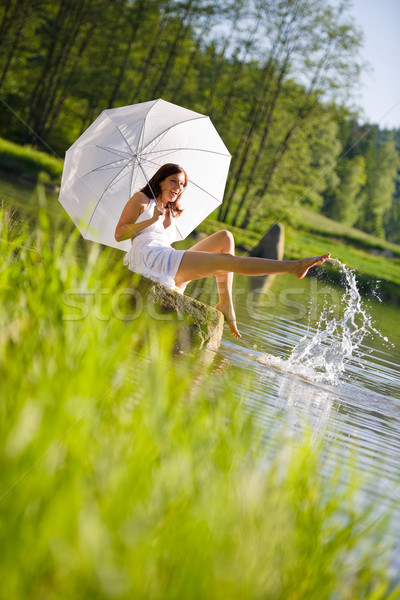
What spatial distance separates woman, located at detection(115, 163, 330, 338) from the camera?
620 centimetres

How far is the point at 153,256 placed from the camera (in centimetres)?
637

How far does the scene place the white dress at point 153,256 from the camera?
6.32 m

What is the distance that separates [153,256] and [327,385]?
1.97m

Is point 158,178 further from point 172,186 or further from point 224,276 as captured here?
point 224,276

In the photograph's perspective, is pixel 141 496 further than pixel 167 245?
No

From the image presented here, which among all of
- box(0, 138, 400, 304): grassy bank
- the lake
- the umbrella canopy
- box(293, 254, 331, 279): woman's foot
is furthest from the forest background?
box(293, 254, 331, 279): woman's foot

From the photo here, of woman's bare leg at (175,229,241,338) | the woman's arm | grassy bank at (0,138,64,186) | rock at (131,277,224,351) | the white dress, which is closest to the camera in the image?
rock at (131,277,224,351)

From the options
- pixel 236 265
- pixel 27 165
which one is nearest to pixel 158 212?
pixel 236 265

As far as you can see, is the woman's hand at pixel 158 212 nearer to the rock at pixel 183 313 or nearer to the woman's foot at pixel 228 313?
the rock at pixel 183 313

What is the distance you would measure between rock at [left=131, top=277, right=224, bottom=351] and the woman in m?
0.16

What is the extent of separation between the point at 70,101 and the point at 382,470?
37.7 meters

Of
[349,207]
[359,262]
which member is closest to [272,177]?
[359,262]

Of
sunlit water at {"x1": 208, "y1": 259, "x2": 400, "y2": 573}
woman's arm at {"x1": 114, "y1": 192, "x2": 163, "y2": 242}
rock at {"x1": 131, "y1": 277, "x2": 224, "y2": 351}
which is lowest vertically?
sunlit water at {"x1": 208, "y1": 259, "x2": 400, "y2": 573}

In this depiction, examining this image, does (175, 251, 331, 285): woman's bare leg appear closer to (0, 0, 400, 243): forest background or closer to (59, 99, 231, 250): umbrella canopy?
(59, 99, 231, 250): umbrella canopy
